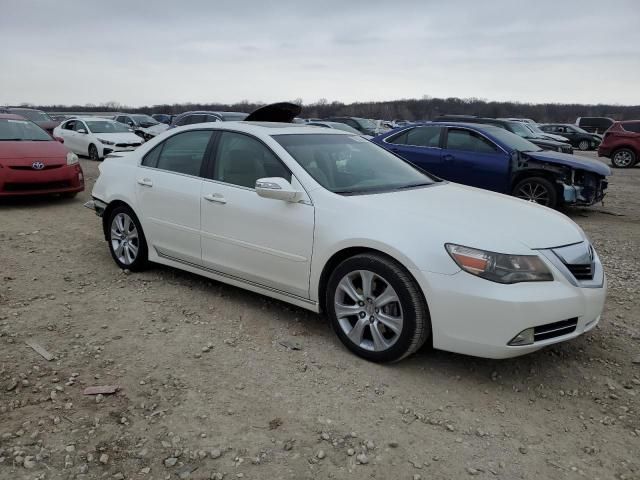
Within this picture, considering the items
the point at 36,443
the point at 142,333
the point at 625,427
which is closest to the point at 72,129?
the point at 142,333

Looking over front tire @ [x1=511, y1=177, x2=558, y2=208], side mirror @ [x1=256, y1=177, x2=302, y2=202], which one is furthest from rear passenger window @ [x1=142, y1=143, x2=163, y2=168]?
front tire @ [x1=511, y1=177, x2=558, y2=208]

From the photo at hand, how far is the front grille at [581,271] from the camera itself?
335cm

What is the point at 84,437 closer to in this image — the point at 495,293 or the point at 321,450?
the point at 321,450

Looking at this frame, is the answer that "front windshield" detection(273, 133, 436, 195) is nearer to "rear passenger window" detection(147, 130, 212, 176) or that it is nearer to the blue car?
"rear passenger window" detection(147, 130, 212, 176)

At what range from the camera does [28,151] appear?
A: 8555 mm

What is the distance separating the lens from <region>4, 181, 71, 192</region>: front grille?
326 inches

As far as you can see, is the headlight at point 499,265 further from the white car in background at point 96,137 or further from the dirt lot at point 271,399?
the white car in background at point 96,137

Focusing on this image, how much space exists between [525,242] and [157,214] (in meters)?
3.18

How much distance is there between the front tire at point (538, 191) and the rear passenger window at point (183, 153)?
5.88m

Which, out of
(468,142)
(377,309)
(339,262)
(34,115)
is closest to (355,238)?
(339,262)

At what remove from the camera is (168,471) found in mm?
2523

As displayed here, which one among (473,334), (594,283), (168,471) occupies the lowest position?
(168,471)

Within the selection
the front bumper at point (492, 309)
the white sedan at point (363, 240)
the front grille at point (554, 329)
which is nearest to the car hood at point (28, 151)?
the white sedan at point (363, 240)

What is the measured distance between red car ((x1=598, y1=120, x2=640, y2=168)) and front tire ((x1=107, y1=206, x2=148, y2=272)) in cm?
1903
